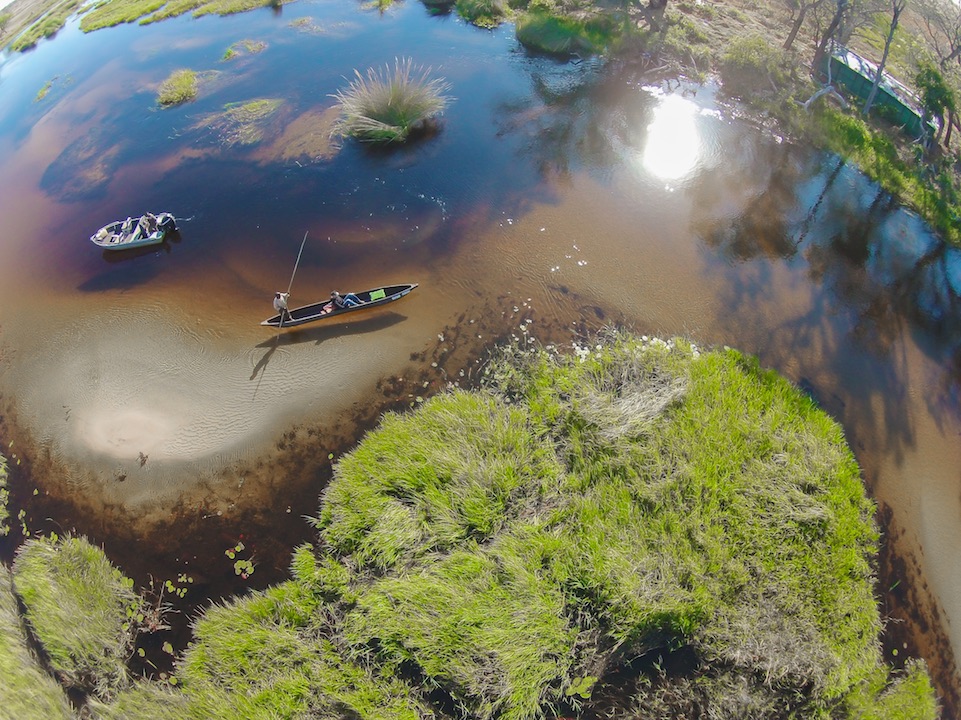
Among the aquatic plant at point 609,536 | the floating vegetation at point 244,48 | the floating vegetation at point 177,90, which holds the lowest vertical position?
the aquatic plant at point 609,536

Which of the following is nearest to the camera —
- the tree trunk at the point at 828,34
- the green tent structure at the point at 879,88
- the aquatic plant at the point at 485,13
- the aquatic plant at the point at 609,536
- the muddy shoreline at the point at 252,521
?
the aquatic plant at the point at 609,536

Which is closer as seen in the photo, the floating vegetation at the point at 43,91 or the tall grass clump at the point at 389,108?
the tall grass clump at the point at 389,108

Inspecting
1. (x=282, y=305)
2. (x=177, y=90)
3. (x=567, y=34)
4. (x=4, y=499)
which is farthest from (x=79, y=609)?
(x=567, y=34)

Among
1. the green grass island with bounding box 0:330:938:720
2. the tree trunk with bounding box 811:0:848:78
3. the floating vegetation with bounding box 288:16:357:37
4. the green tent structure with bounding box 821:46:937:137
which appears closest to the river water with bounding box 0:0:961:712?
the green grass island with bounding box 0:330:938:720

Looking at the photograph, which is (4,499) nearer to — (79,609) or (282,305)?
(79,609)

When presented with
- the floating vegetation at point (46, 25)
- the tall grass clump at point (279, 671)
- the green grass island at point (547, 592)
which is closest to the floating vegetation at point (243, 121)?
the green grass island at point (547, 592)

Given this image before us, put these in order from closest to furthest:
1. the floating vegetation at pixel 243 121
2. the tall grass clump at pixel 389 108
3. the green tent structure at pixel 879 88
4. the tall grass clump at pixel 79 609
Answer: the tall grass clump at pixel 79 609 < the green tent structure at pixel 879 88 < the tall grass clump at pixel 389 108 < the floating vegetation at pixel 243 121

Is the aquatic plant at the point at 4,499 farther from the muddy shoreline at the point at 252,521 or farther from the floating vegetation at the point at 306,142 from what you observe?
the floating vegetation at the point at 306,142
